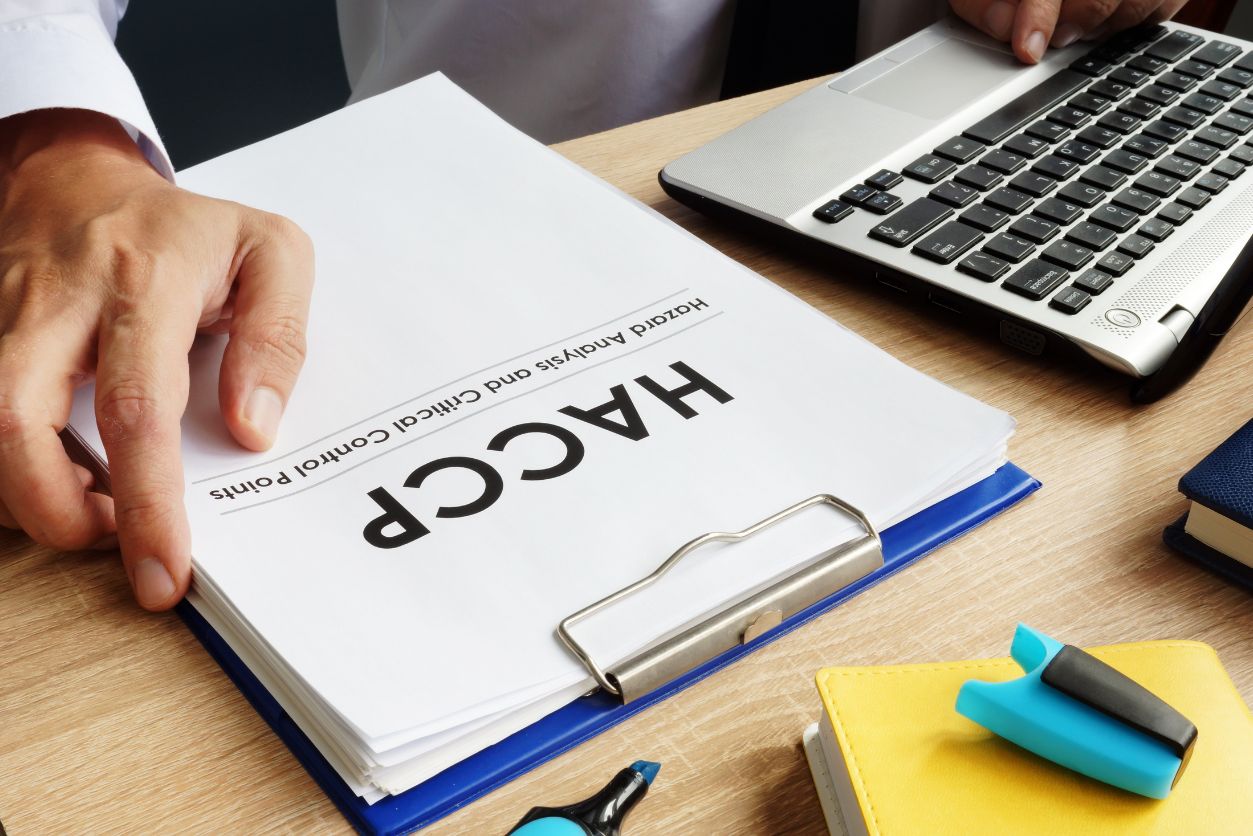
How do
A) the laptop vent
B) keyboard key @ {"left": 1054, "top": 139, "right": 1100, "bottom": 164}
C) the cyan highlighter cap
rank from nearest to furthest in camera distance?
the cyan highlighter cap → the laptop vent → keyboard key @ {"left": 1054, "top": 139, "right": 1100, "bottom": 164}

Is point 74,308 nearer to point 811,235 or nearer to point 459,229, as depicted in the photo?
point 459,229

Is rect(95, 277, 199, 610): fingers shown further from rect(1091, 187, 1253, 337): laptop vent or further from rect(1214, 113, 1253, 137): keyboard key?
rect(1214, 113, 1253, 137): keyboard key

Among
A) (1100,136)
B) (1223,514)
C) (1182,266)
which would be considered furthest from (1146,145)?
(1223,514)

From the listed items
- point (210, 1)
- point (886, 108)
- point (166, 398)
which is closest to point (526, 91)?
point (886, 108)

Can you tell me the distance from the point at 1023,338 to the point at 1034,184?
0.11m

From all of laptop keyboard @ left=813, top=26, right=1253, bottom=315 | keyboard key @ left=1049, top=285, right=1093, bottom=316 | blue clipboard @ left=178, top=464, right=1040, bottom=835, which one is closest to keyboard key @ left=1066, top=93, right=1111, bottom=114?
laptop keyboard @ left=813, top=26, right=1253, bottom=315

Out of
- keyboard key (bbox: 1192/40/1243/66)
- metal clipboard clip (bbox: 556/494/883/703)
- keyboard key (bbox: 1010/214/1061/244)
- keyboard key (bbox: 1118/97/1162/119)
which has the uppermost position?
keyboard key (bbox: 1192/40/1243/66)

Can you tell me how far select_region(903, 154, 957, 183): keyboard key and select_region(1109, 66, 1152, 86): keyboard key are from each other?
0.59 ft

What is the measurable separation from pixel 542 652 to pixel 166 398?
196mm

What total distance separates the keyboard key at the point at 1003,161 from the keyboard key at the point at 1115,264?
0.31ft

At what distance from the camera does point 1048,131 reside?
0.64m

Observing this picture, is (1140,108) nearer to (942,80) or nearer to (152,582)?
(942,80)

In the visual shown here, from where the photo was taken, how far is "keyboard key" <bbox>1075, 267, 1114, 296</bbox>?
1.71ft

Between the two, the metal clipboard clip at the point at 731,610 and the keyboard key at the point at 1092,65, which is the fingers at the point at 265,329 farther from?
the keyboard key at the point at 1092,65
